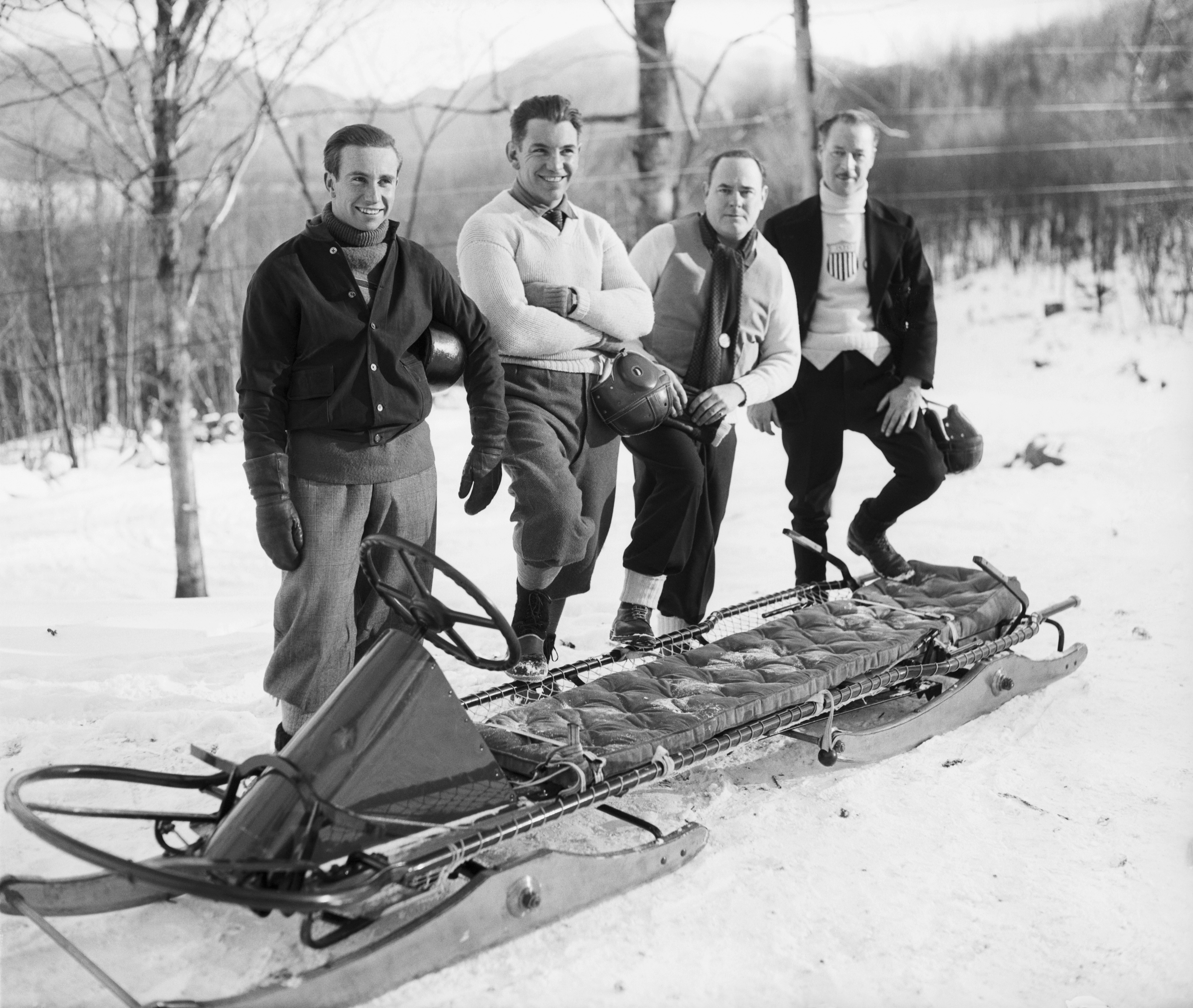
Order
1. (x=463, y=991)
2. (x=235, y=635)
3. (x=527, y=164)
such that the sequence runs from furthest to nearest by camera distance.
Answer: (x=235, y=635) < (x=527, y=164) < (x=463, y=991)

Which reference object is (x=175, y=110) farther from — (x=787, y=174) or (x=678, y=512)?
(x=787, y=174)

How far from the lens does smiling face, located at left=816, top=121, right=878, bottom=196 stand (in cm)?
473

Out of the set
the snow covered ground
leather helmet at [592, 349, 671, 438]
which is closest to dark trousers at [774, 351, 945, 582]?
the snow covered ground

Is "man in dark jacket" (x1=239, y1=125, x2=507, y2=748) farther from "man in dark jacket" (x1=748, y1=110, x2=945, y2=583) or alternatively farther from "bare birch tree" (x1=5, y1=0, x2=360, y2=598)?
"bare birch tree" (x1=5, y1=0, x2=360, y2=598)

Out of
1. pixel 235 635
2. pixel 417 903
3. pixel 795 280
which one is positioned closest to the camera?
pixel 417 903

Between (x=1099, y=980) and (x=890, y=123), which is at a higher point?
(x=890, y=123)

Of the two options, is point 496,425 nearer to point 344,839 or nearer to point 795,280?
point 344,839

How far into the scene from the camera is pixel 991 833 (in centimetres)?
342

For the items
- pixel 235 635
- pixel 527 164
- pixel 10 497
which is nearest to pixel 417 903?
pixel 527 164

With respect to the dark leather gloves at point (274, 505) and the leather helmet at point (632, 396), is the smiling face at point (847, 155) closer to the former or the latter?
the leather helmet at point (632, 396)

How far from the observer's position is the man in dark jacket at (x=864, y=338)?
4938 millimetres

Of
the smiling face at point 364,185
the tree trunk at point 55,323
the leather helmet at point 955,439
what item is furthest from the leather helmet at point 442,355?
the tree trunk at point 55,323

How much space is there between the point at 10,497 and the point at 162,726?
291 inches

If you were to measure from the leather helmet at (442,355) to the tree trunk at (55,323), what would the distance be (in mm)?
9023
